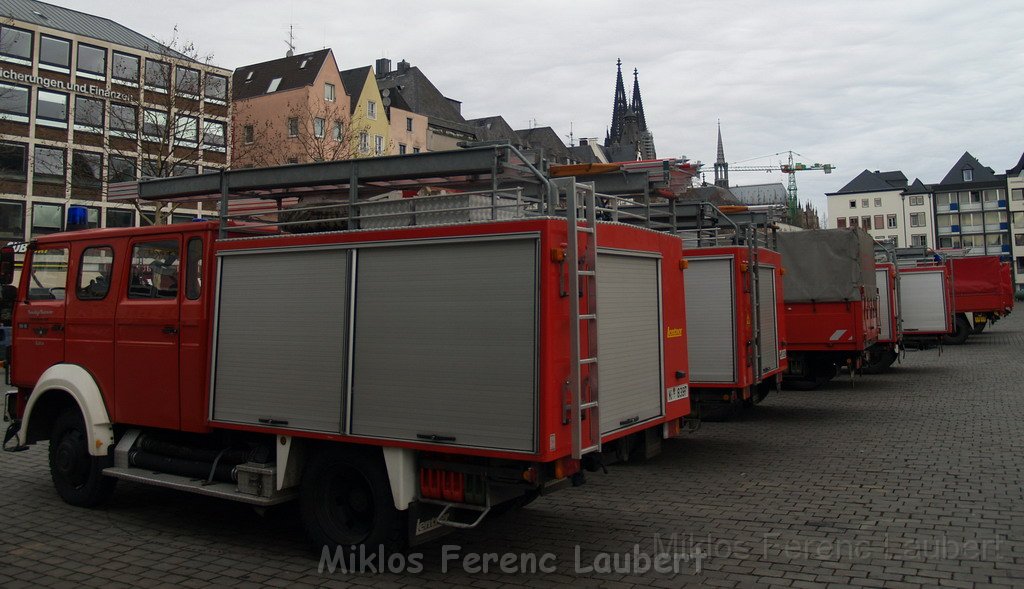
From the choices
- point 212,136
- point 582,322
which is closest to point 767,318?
point 582,322

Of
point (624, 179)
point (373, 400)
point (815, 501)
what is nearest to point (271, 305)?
point (373, 400)

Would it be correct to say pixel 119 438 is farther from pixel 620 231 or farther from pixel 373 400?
pixel 620 231

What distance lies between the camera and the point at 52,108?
40312 millimetres

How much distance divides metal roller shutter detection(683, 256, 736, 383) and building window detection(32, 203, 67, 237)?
3939cm

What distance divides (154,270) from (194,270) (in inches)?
20.5

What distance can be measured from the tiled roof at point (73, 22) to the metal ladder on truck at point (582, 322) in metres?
42.7

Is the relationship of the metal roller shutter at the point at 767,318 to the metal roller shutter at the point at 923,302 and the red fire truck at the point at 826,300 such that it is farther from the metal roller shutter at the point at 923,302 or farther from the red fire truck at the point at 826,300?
the metal roller shutter at the point at 923,302

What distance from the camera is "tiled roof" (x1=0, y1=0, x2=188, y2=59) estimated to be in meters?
41.8

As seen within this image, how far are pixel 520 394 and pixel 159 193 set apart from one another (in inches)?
178

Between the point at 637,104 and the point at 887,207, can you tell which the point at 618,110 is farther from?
the point at 887,207

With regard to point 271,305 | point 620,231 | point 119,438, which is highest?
point 620,231

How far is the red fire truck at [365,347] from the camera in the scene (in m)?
4.79

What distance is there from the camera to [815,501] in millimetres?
7039

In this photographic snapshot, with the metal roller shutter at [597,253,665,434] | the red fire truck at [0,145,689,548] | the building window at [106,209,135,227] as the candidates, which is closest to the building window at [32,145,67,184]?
the building window at [106,209,135,227]
